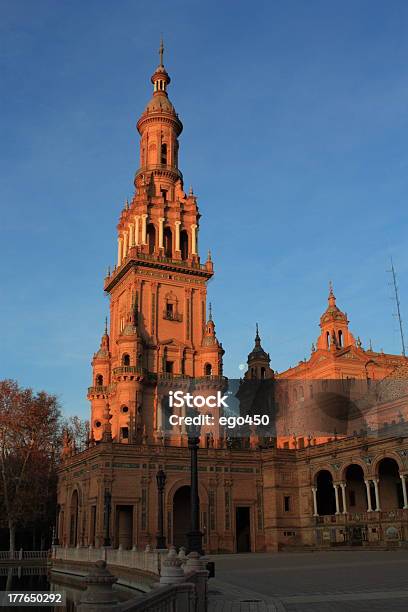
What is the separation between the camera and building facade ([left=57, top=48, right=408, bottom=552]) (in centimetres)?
4816

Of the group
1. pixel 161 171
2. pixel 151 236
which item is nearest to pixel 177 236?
pixel 151 236

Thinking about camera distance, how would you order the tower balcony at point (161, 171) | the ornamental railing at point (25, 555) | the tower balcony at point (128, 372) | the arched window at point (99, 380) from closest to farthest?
the ornamental railing at point (25, 555), the tower balcony at point (128, 372), the arched window at point (99, 380), the tower balcony at point (161, 171)

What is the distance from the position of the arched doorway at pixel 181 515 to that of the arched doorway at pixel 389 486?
15025 millimetres

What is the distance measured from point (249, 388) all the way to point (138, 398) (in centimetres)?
1469

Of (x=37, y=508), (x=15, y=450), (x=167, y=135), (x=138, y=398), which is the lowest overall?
(x=37, y=508)

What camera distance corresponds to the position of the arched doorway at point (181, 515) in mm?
52781

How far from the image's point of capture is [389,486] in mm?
48438

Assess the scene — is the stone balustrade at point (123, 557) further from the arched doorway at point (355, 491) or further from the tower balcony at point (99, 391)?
the arched doorway at point (355, 491)

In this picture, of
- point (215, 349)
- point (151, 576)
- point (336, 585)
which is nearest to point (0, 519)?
point (215, 349)

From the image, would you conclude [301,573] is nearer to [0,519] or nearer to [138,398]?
[138,398]

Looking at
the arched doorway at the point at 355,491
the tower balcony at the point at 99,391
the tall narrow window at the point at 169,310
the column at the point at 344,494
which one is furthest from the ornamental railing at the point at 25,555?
the arched doorway at the point at 355,491

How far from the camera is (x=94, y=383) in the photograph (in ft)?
207

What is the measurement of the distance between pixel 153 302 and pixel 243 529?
70.8 feet

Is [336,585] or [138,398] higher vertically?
[138,398]
